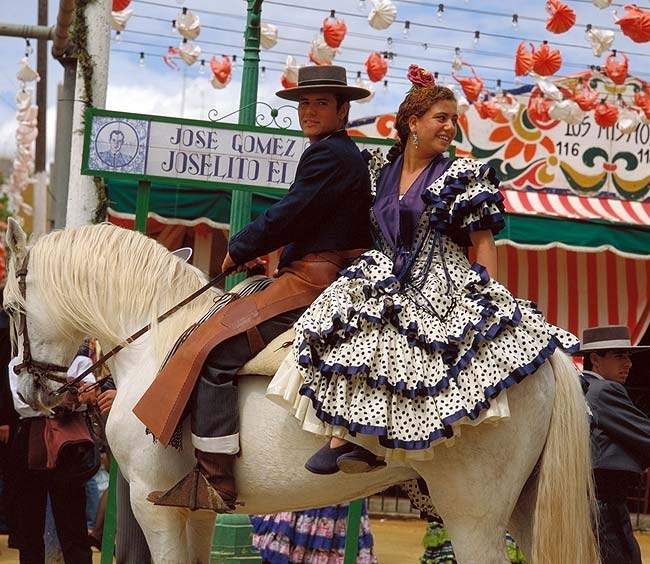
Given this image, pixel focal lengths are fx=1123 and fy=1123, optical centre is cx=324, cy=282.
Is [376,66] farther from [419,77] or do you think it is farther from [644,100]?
[419,77]

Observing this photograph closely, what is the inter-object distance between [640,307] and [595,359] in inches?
232

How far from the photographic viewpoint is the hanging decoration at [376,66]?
13.1 metres

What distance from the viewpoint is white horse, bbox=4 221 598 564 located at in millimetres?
4699

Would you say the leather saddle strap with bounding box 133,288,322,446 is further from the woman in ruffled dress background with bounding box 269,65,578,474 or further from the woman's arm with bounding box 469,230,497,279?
the woman's arm with bounding box 469,230,497,279

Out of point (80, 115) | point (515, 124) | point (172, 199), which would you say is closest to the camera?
point (80, 115)

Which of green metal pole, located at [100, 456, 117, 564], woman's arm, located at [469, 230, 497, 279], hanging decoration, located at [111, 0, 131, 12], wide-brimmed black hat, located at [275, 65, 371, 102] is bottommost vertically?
green metal pole, located at [100, 456, 117, 564]

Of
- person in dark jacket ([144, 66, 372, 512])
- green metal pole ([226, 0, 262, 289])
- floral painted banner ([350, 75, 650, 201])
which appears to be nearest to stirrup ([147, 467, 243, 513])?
person in dark jacket ([144, 66, 372, 512])

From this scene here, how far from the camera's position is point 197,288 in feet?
18.0

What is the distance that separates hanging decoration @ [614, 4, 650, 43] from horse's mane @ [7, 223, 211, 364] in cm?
625

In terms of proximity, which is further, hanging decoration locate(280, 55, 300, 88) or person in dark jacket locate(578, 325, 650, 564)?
hanging decoration locate(280, 55, 300, 88)

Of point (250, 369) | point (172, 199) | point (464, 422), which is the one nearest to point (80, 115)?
point (172, 199)

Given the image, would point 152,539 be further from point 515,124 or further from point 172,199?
point 515,124

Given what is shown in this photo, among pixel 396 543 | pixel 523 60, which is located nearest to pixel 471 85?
pixel 523 60

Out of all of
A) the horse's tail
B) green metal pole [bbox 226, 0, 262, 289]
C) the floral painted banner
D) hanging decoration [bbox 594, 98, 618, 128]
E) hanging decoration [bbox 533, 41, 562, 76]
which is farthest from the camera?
the floral painted banner
